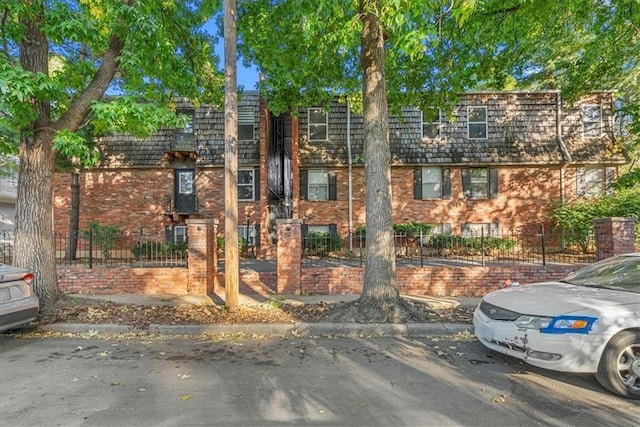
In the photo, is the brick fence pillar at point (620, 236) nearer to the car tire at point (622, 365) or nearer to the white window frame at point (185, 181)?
the car tire at point (622, 365)

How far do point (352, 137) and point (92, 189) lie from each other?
10.4m

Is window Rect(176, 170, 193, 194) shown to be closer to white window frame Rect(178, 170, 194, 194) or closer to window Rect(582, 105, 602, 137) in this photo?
white window frame Rect(178, 170, 194, 194)

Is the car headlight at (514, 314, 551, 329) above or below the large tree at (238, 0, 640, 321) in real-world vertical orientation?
below

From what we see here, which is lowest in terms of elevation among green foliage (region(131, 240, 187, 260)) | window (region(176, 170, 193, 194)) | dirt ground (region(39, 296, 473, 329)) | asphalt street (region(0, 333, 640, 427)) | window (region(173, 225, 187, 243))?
asphalt street (region(0, 333, 640, 427))

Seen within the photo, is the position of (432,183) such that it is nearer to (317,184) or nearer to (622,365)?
(317,184)

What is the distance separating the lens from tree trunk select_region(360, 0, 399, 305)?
21.3 feet

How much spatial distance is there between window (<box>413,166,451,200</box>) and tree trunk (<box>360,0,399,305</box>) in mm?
8587

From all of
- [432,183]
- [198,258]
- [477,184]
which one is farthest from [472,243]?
[198,258]

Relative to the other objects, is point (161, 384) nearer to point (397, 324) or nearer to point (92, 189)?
point (397, 324)

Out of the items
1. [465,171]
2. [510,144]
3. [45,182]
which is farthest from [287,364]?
[510,144]

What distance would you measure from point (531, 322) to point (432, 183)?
11.2 m

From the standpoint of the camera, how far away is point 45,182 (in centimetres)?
658

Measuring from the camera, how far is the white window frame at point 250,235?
44.8ft

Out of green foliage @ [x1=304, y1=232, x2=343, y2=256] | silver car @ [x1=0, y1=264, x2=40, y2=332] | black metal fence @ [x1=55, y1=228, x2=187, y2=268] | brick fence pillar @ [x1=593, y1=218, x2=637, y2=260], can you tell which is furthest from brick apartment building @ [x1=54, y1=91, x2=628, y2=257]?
silver car @ [x1=0, y1=264, x2=40, y2=332]
